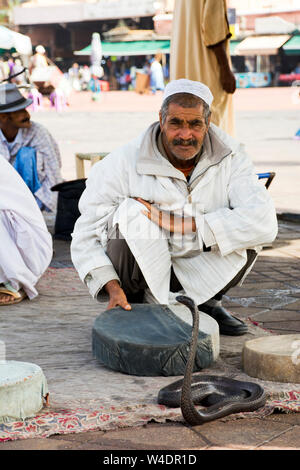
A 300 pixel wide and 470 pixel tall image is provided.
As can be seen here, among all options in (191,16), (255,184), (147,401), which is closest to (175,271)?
(255,184)

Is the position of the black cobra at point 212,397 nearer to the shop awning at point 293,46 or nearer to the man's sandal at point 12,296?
the man's sandal at point 12,296

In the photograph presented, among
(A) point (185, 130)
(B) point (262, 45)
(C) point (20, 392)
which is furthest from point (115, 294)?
(B) point (262, 45)

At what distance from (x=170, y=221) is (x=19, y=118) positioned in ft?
8.93

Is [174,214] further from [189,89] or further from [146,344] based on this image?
[146,344]

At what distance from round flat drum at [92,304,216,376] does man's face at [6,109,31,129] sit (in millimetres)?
2911

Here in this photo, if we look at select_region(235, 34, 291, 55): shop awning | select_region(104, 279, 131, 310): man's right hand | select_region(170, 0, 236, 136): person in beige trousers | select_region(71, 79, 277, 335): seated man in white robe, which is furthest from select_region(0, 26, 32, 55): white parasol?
select_region(235, 34, 291, 55): shop awning

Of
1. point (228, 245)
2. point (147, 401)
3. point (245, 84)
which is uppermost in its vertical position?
point (228, 245)

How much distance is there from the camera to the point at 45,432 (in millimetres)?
2363

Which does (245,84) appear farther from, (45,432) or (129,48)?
(45,432)

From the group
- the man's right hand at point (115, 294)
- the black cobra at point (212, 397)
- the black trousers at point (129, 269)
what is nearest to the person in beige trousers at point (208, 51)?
the black trousers at point (129, 269)

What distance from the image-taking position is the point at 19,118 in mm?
5672

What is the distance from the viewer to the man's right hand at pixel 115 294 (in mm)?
3154

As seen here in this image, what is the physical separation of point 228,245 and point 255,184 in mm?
304
